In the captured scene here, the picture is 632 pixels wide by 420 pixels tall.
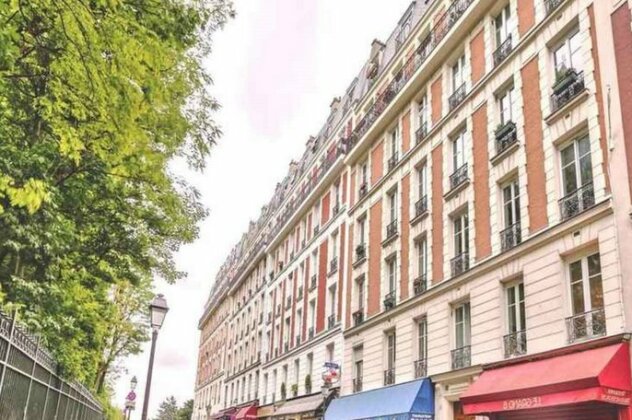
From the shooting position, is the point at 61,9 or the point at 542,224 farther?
the point at 542,224

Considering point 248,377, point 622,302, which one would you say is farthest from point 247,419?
point 622,302

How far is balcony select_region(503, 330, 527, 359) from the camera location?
13.4 metres

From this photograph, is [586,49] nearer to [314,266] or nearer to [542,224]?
[542,224]

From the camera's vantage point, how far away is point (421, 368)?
17594mm

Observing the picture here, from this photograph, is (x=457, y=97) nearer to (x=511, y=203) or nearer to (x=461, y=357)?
(x=511, y=203)

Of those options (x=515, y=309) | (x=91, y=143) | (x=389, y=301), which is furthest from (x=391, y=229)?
(x=91, y=143)

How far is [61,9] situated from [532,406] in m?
10.9

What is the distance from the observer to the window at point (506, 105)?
15.8 metres

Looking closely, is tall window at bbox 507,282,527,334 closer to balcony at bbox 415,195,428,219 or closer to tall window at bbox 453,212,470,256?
tall window at bbox 453,212,470,256

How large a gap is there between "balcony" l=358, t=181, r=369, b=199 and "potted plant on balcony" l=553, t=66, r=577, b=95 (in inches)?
463

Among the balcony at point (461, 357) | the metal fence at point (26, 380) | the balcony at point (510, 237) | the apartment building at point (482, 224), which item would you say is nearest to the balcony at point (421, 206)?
the apartment building at point (482, 224)

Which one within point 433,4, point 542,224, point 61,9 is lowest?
point 61,9

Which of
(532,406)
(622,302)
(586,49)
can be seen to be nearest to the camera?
(622,302)

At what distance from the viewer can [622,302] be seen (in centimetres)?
1080
